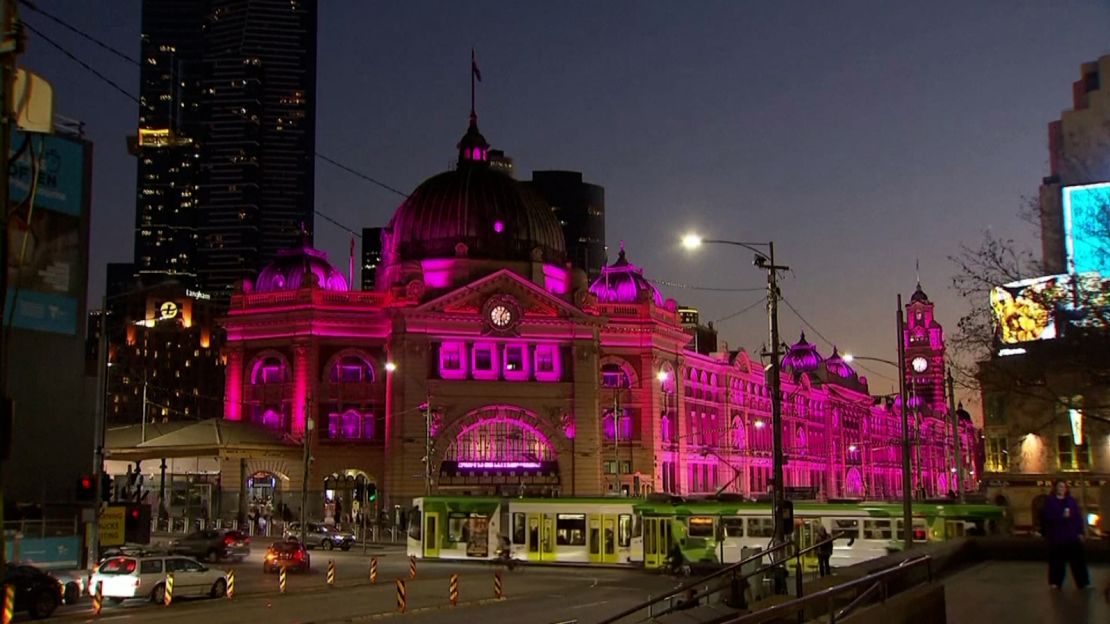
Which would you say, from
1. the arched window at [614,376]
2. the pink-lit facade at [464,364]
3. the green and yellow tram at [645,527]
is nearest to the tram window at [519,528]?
the green and yellow tram at [645,527]

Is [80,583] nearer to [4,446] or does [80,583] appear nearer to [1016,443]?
[4,446]

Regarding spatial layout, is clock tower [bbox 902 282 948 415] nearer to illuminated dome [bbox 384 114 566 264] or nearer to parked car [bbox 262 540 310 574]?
illuminated dome [bbox 384 114 566 264]

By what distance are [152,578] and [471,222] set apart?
216ft

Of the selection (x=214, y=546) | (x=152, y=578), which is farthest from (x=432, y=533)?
(x=152, y=578)

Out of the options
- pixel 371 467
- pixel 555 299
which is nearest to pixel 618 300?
pixel 555 299

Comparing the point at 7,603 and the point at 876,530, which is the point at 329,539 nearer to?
the point at 876,530

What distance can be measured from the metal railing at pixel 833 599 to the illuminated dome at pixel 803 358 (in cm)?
15074

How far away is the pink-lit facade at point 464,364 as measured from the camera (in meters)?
94.1

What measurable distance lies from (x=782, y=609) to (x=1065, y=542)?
422 inches

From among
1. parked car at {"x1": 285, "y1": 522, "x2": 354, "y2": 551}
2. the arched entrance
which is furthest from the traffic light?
the arched entrance

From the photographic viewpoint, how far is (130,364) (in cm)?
18488

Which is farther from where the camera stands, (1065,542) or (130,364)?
(130,364)

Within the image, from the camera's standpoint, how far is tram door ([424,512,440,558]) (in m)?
60.8

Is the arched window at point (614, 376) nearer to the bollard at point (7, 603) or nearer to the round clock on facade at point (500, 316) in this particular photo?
the round clock on facade at point (500, 316)
